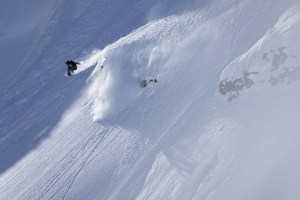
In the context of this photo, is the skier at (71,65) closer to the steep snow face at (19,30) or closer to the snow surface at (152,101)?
the snow surface at (152,101)

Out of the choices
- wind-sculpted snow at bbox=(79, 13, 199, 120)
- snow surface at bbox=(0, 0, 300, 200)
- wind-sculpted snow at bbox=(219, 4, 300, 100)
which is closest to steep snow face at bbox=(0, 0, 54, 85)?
snow surface at bbox=(0, 0, 300, 200)

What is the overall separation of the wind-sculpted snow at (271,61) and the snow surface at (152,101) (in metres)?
0.05

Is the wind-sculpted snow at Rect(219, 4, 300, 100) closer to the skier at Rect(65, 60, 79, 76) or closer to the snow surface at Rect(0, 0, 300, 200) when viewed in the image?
the snow surface at Rect(0, 0, 300, 200)

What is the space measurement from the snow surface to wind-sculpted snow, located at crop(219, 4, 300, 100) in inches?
2.0

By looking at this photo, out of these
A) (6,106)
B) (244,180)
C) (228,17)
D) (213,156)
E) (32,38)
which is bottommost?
(244,180)

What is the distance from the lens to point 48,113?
32719 mm

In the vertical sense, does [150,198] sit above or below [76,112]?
below

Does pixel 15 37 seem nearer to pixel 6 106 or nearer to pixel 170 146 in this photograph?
pixel 6 106

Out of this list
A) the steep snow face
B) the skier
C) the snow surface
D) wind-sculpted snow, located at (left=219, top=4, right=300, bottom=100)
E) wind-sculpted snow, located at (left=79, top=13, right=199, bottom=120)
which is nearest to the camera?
the snow surface

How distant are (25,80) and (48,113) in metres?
3.44

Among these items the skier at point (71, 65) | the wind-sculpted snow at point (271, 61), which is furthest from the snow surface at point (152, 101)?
the skier at point (71, 65)

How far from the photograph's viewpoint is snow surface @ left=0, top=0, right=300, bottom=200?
24.3m

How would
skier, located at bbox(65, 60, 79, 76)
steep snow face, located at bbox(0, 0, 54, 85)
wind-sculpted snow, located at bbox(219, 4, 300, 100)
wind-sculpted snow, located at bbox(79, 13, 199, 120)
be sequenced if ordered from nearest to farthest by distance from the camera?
wind-sculpted snow, located at bbox(219, 4, 300, 100) < wind-sculpted snow, located at bbox(79, 13, 199, 120) < skier, located at bbox(65, 60, 79, 76) < steep snow face, located at bbox(0, 0, 54, 85)

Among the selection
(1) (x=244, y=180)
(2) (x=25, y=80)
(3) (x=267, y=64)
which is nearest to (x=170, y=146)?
(1) (x=244, y=180)
